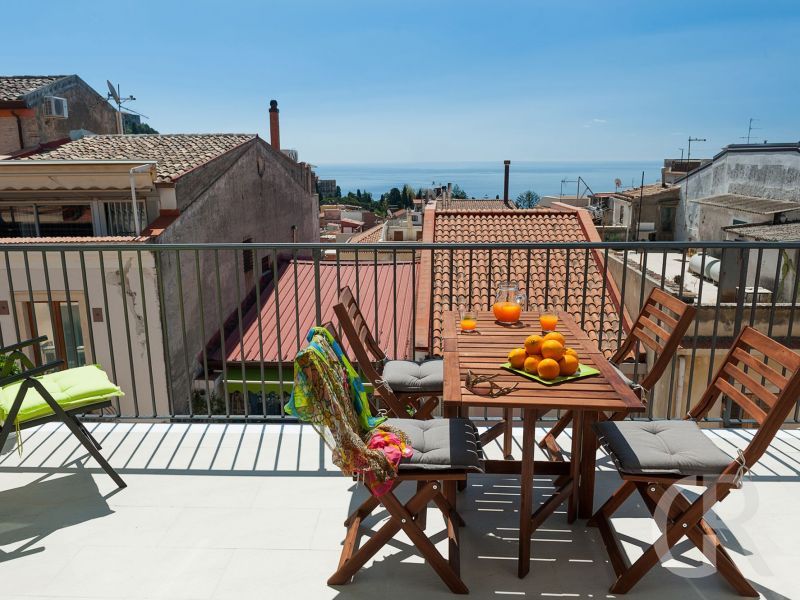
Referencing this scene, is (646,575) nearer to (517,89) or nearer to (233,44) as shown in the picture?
(233,44)

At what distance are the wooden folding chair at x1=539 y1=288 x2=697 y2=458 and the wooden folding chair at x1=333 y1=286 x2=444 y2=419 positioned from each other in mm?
717

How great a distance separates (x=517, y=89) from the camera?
83688 mm

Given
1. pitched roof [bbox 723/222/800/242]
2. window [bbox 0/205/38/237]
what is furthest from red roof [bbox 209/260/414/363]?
pitched roof [bbox 723/222/800/242]

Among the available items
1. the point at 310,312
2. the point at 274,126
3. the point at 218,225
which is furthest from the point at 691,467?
the point at 274,126

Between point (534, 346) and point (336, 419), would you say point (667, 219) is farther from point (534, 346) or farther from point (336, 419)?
point (336, 419)

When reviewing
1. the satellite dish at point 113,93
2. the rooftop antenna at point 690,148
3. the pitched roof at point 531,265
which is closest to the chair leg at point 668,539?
the pitched roof at point 531,265

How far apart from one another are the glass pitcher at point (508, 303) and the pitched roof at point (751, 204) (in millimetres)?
18383

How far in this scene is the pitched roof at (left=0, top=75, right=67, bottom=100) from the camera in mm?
17125

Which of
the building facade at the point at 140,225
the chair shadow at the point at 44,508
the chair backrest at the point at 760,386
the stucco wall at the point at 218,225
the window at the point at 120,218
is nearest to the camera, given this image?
the chair backrest at the point at 760,386

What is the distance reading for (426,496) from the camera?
225cm

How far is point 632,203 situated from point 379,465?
30.5 meters

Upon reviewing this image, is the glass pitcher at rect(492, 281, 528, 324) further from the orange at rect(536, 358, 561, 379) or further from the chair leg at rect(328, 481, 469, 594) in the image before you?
the chair leg at rect(328, 481, 469, 594)

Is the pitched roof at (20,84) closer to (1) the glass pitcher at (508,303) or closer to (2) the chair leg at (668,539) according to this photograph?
(1) the glass pitcher at (508,303)

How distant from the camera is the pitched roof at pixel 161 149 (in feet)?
48.6
